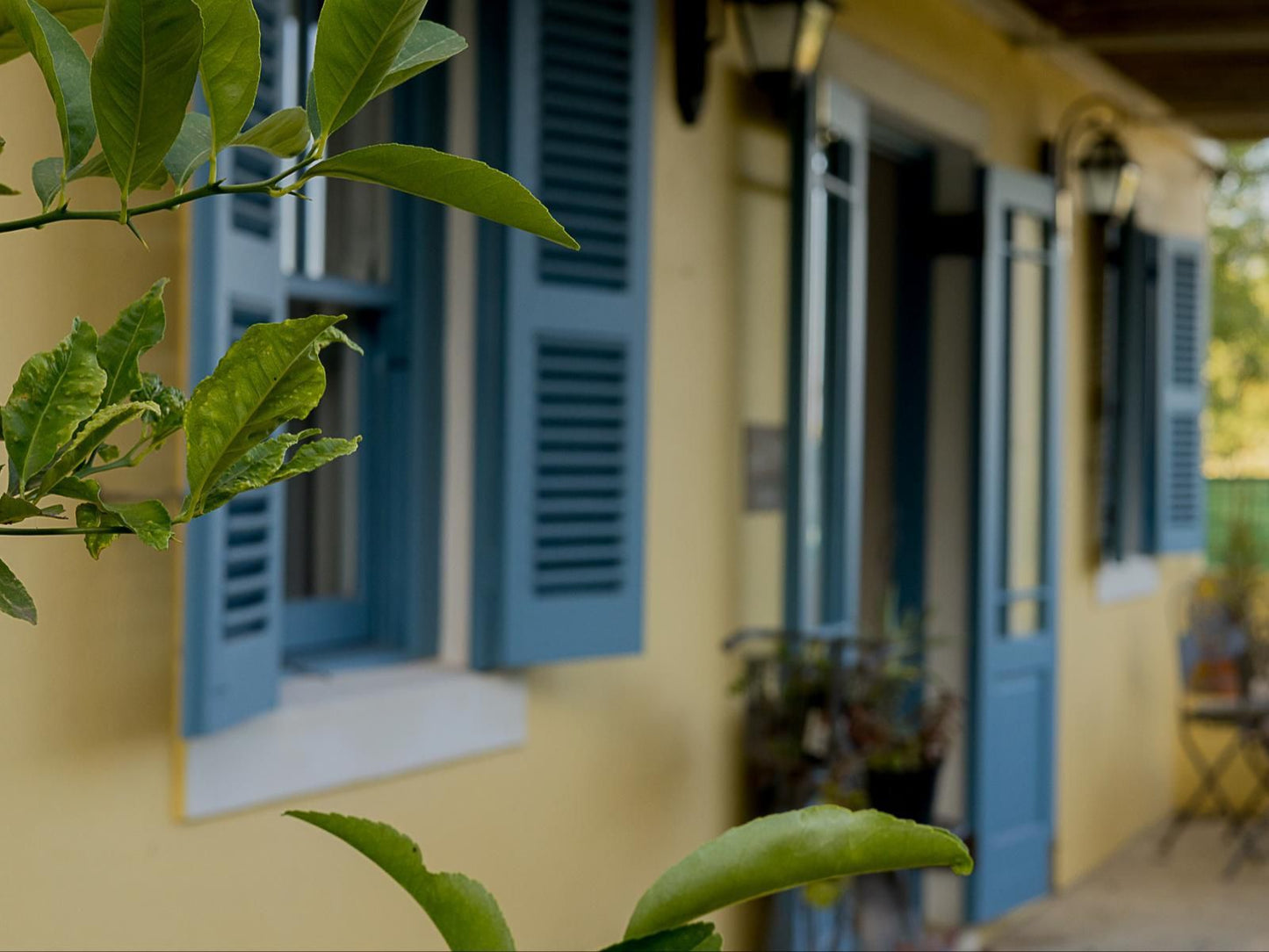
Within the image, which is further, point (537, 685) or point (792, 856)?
point (537, 685)

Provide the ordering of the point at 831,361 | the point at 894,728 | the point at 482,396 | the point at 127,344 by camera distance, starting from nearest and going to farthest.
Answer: the point at 127,344, the point at 482,396, the point at 894,728, the point at 831,361

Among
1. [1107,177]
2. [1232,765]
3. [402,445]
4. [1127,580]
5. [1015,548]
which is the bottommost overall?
[1232,765]

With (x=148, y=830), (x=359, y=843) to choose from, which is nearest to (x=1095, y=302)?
(x=148, y=830)

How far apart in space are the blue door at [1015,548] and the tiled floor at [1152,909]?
120mm

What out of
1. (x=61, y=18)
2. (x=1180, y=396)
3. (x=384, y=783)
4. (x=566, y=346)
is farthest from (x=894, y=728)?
(x=1180, y=396)

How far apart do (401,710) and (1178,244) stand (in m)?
5.04

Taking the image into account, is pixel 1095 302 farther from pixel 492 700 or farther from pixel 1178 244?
pixel 492 700

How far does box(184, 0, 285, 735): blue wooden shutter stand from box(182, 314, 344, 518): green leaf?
155 centimetres

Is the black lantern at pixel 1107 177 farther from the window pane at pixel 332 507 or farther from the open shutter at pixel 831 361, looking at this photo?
the window pane at pixel 332 507

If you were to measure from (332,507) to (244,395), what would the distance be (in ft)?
8.25

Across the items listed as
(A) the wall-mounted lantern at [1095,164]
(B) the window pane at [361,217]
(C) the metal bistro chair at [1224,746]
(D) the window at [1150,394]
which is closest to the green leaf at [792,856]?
(B) the window pane at [361,217]

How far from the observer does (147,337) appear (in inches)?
33.6

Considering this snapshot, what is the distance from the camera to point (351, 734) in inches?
113

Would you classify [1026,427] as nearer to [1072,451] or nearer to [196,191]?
[1072,451]
